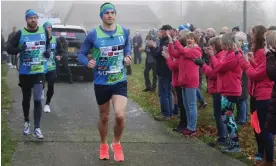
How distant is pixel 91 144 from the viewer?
7.32 meters

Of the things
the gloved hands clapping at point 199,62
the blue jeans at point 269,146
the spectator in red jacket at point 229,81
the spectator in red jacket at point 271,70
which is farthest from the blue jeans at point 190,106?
the spectator in red jacket at point 271,70

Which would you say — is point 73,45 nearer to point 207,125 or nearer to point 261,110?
point 207,125

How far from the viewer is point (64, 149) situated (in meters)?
6.93

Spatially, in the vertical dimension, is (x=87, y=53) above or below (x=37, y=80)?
above

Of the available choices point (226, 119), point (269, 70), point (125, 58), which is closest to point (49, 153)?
point (125, 58)

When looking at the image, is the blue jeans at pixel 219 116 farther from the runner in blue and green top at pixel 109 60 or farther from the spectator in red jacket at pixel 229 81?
the runner in blue and green top at pixel 109 60

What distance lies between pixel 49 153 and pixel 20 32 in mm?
2125

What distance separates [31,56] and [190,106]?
2.76 metres

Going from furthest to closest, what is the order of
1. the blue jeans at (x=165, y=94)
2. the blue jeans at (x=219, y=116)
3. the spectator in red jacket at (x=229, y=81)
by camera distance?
the blue jeans at (x=165, y=94), the blue jeans at (x=219, y=116), the spectator in red jacket at (x=229, y=81)

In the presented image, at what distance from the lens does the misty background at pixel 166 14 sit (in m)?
44.4

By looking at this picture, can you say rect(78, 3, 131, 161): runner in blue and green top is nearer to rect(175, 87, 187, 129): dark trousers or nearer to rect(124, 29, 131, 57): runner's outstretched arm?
rect(124, 29, 131, 57): runner's outstretched arm

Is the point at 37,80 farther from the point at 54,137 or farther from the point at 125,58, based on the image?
the point at 125,58

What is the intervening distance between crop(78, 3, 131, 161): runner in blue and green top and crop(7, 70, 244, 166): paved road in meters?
0.46

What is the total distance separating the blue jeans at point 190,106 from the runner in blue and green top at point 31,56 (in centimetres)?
242
